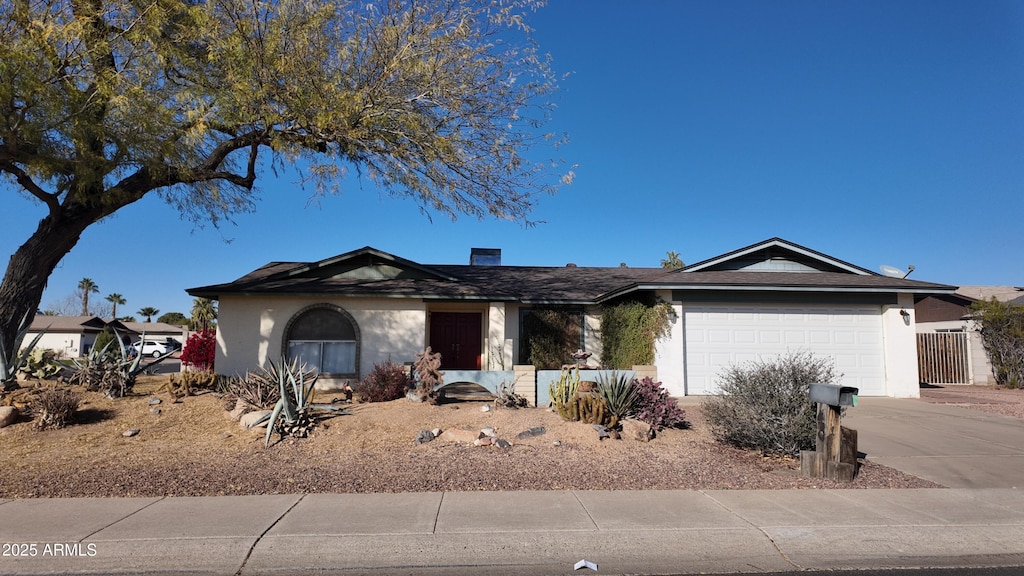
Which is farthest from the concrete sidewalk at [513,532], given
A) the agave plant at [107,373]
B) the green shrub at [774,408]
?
the agave plant at [107,373]

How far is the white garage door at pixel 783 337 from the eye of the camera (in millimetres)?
14461

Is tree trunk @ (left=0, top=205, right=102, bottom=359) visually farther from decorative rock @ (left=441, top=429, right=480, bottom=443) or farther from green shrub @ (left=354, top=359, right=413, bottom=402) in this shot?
A: decorative rock @ (left=441, top=429, right=480, bottom=443)

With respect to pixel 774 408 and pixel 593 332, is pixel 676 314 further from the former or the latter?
pixel 774 408

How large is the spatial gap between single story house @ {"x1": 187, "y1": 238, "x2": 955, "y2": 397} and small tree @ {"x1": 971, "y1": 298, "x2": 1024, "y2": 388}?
4811 millimetres

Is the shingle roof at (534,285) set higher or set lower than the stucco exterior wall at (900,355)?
higher

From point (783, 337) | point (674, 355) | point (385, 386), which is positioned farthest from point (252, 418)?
point (783, 337)

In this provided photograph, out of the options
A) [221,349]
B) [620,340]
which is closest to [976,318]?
[620,340]

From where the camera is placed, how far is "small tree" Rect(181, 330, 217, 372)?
→ 52.0ft

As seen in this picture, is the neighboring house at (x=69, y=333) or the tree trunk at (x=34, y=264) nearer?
the tree trunk at (x=34, y=264)

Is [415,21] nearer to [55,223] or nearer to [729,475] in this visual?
[55,223]

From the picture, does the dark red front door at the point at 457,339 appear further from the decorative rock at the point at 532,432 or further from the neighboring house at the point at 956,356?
the neighboring house at the point at 956,356

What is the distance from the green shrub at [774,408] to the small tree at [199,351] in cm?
1366

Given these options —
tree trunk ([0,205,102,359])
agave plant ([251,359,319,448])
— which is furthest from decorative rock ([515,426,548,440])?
tree trunk ([0,205,102,359])

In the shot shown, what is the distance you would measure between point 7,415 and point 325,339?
6.90 m
